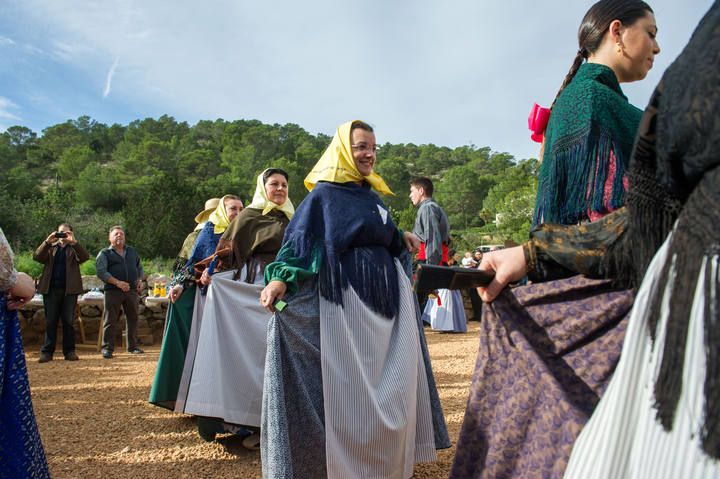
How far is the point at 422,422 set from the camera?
9.40 feet

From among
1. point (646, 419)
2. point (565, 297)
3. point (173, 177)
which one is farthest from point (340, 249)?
point (173, 177)

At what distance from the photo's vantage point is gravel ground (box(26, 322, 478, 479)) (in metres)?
3.39

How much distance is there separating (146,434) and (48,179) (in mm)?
82121

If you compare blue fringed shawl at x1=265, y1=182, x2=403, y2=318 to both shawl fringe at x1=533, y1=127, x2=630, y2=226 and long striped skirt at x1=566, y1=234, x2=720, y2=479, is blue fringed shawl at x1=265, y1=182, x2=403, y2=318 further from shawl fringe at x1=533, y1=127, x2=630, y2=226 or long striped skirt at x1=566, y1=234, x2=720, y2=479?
long striped skirt at x1=566, y1=234, x2=720, y2=479

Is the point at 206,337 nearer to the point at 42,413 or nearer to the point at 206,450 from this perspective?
the point at 206,450

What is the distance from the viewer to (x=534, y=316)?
1448 millimetres

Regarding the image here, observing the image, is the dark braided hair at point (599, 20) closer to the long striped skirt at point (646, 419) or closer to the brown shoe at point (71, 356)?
the long striped skirt at point (646, 419)

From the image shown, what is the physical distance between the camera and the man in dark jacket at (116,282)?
28.6 ft

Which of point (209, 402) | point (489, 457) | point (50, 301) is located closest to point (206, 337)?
point (209, 402)

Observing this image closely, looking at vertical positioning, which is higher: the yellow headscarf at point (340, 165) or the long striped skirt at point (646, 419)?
the yellow headscarf at point (340, 165)

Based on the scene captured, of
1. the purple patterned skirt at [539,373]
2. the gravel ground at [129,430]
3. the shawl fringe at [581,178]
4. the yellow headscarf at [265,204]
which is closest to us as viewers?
the purple patterned skirt at [539,373]

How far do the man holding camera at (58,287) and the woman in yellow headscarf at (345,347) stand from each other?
7.03 m

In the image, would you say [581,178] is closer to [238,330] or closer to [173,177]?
[238,330]

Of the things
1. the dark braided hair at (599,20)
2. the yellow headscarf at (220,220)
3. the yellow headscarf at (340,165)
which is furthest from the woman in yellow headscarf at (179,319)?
the dark braided hair at (599,20)
